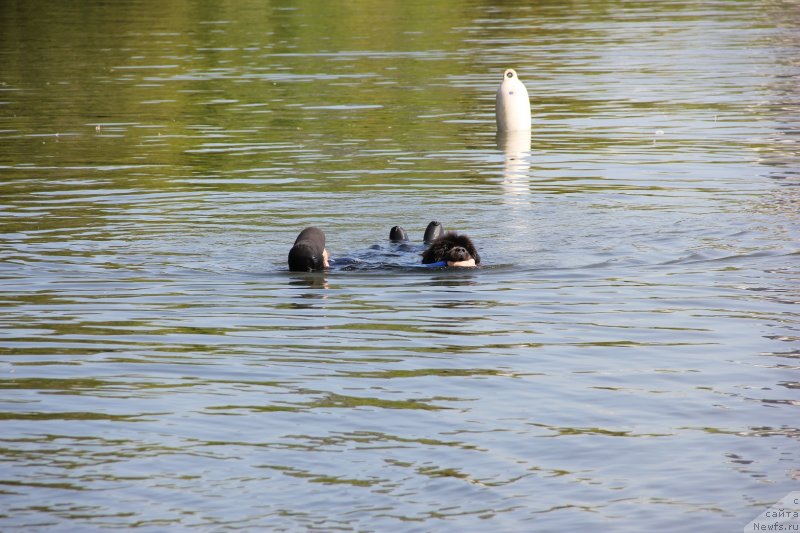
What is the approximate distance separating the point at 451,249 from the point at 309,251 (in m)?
1.51

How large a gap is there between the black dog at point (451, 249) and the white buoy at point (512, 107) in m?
11.5

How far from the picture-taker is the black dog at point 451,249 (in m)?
13.9

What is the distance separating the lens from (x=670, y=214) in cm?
1720

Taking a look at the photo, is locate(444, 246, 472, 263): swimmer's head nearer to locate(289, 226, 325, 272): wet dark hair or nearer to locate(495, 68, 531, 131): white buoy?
locate(289, 226, 325, 272): wet dark hair

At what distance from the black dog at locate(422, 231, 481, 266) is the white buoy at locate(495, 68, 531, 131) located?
1150 cm

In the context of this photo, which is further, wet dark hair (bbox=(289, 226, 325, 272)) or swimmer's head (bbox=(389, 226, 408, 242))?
swimmer's head (bbox=(389, 226, 408, 242))

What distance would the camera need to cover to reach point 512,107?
2572cm

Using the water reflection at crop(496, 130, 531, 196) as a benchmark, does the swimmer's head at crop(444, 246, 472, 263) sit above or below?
below

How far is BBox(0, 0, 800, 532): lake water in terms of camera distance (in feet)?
26.1

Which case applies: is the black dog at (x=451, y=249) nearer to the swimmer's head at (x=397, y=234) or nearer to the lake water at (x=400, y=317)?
the lake water at (x=400, y=317)

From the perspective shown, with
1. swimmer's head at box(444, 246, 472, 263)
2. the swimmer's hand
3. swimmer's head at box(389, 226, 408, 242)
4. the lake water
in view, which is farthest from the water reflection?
swimmer's head at box(444, 246, 472, 263)

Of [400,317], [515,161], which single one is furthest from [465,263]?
[515,161]

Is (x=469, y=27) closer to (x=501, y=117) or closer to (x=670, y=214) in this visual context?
(x=501, y=117)

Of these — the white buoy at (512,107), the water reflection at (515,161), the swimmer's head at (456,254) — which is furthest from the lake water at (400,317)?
the white buoy at (512,107)
